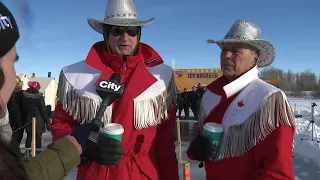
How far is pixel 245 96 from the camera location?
203 cm

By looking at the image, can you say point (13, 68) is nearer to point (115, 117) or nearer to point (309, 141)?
point (115, 117)

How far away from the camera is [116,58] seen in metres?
2.17

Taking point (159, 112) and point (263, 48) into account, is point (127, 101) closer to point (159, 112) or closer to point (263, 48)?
point (159, 112)

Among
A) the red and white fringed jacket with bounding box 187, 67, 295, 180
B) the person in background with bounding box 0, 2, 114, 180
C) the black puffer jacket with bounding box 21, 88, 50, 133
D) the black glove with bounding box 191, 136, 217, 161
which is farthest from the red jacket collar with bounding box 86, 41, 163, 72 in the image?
the black puffer jacket with bounding box 21, 88, 50, 133

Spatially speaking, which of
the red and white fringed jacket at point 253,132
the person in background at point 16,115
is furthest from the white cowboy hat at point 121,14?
the person in background at point 16,115

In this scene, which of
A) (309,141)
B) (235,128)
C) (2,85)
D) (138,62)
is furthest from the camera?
(309,141)

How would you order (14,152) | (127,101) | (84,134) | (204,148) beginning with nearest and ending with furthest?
(14,152), (84,134), (204,148), (127,101)

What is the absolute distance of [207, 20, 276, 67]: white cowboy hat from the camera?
2135 millimetres

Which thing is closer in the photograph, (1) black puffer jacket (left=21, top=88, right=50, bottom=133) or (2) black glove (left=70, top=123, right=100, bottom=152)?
(2) black glove (left=70, top=123, right=100, bottom=152)

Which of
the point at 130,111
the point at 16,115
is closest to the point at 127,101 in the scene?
the point at 130,111

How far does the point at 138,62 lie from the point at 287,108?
1086 millimetres

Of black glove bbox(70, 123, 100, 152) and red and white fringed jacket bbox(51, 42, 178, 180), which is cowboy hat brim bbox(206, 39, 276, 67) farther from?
black glove bbox(70, 123, 100, 152)

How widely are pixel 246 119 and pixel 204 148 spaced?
1.08 ft

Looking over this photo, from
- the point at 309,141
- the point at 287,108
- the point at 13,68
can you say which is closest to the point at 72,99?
the point at 13,68
